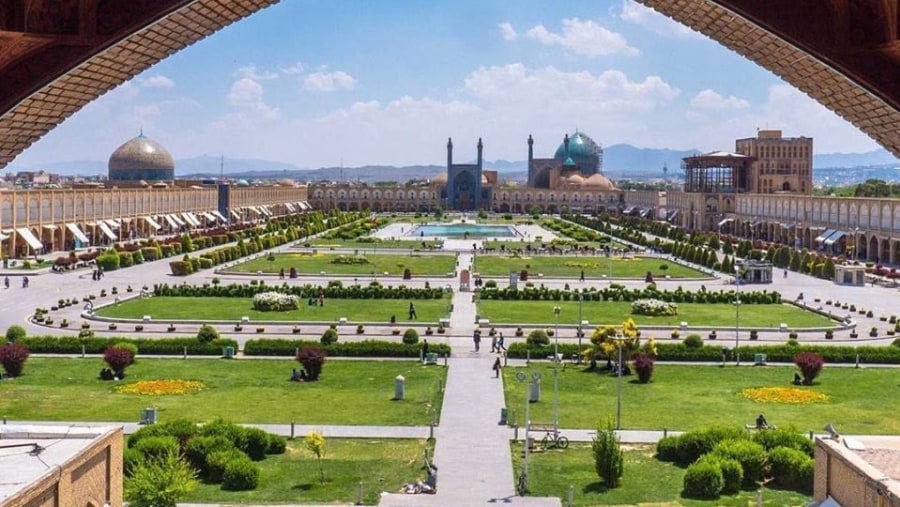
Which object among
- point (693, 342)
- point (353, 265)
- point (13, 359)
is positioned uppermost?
point (353, 265)

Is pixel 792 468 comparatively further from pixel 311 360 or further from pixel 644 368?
pixel 311 360

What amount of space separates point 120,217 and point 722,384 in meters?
49.1

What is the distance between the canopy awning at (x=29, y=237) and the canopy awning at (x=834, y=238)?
4173 cm

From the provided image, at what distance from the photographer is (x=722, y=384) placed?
21500 mm

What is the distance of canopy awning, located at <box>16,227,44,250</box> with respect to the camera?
50.5 meters

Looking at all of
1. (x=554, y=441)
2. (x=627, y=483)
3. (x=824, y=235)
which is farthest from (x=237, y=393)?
(x=824, y=235)

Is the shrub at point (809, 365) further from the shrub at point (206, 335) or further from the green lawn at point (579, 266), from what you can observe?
the green lawn at point (579, 266)

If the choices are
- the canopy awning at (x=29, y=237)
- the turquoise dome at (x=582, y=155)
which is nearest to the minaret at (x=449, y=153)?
the turquoise dome at (x=582, y=155)

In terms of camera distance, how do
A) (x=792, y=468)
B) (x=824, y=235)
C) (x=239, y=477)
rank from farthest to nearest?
(x=824, y=235)
(x=792, y=468)
(x=239, y=477)

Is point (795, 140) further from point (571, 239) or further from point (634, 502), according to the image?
point (634, 502)

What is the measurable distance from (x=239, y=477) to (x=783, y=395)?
37.4 ft

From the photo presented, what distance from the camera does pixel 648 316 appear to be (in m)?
32.5

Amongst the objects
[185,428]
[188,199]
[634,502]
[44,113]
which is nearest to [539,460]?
[634,502]

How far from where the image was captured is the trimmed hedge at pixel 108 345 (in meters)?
24.2
